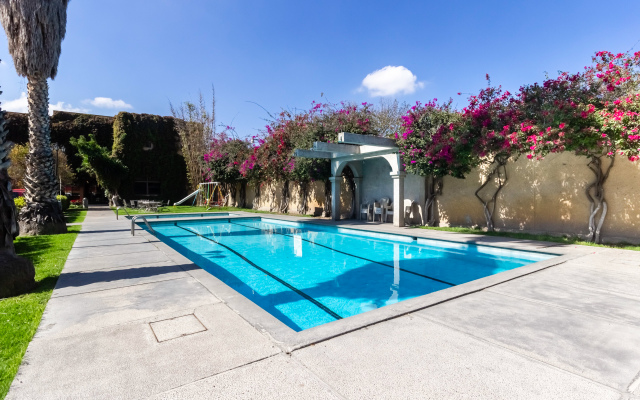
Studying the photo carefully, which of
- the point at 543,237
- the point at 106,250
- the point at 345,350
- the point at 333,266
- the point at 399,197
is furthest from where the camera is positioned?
the point at 399,197

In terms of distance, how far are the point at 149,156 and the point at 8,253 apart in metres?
26.1

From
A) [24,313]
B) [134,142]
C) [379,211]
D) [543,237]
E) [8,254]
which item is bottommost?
[24,313]

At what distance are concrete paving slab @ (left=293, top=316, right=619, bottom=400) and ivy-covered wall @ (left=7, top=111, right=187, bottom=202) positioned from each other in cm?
2791

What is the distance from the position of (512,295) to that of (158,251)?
5593mm

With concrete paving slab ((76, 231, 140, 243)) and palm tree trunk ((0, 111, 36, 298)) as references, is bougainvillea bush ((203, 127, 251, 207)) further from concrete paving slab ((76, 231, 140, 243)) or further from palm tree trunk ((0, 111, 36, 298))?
palm tree trunk ((0, 111, 36, 298))

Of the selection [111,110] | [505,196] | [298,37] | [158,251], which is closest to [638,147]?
[505,196]

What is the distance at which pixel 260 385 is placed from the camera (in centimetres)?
176

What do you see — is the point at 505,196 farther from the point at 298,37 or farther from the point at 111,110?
the point at 111,110

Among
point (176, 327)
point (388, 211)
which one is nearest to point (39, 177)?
point (176, 327)

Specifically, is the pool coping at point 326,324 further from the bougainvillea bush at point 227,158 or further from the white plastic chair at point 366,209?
the bougainvillea bush at point 227,158

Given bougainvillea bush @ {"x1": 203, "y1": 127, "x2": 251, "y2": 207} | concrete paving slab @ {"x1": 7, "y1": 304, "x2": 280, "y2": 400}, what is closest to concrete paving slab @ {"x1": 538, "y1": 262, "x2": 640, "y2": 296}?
concrete paving slab @ {"x1": 7, "y1": 304, "x2": 280, "y2": 400}

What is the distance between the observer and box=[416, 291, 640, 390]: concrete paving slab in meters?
1.99

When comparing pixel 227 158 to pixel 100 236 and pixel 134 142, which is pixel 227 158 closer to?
pixel 134 142

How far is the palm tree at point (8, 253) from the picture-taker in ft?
11.3
